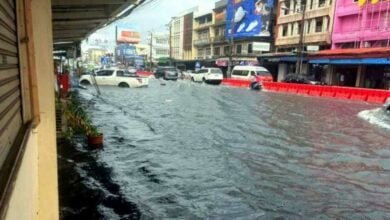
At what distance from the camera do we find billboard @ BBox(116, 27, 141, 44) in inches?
4309

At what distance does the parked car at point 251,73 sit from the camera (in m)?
39.7

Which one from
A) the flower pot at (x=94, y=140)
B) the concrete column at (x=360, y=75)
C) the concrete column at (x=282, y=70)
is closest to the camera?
the flower pot at (x=94, y=140)

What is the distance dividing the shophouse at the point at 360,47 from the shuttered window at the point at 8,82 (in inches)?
1323

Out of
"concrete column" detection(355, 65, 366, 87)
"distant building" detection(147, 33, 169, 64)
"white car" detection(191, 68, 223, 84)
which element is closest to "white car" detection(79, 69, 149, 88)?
"white car" detection(191, 68, 223, 84)

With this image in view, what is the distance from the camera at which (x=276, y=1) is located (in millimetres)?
59000

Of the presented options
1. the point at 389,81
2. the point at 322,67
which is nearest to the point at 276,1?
the point at 322,67

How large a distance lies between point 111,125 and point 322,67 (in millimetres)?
34176

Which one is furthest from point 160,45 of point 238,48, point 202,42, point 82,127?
point 82,127

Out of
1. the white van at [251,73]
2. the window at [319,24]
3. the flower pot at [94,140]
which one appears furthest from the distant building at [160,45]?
the flower pot at [94,140]

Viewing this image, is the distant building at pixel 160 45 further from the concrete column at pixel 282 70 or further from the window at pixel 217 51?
the concrete column at pixel 282 70

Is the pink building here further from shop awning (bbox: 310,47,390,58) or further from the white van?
the white van

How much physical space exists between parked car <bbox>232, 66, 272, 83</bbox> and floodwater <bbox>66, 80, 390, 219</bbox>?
816 inches

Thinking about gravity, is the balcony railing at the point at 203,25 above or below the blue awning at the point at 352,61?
above

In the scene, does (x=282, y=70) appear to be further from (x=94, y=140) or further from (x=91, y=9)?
(x=91, y=9)
